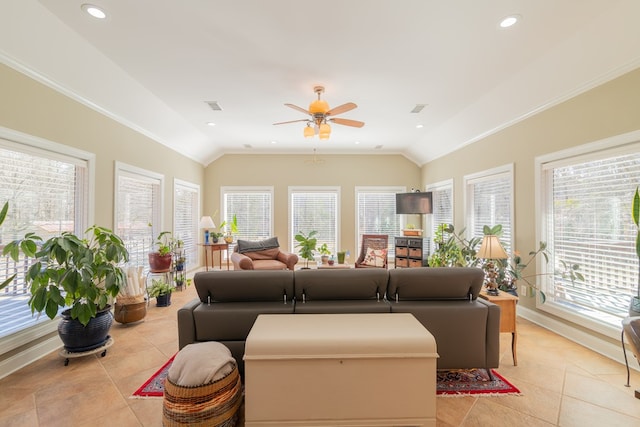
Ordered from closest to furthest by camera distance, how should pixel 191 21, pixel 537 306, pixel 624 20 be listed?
pixel 624 20 → pixel 191 21 → pixel 537 306

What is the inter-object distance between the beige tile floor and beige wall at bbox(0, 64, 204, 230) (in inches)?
67.6

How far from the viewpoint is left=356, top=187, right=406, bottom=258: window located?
7207mm

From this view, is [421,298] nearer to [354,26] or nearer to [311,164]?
[354,26]

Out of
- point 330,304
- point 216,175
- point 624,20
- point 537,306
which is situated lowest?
point 537,306

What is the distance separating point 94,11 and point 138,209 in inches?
109

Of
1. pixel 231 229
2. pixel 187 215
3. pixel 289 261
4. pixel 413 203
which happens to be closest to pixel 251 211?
pixel 231 229

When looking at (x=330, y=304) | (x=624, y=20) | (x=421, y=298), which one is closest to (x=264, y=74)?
(x=330, y=304)

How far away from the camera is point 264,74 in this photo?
3.37 metres

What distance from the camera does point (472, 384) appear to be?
2258 millimetres

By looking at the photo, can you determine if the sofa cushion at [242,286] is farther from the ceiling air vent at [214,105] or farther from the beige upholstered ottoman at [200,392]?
the ceiling air vent at [214,105]

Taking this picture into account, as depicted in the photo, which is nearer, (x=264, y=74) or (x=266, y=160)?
(x=264, y=74)

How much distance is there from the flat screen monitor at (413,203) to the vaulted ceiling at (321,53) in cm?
196

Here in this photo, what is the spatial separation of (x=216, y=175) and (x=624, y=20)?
7.01 meters

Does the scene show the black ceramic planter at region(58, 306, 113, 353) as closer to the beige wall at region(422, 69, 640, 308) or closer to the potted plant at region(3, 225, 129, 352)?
the potted plant at region(3, 225, 129, 352)
